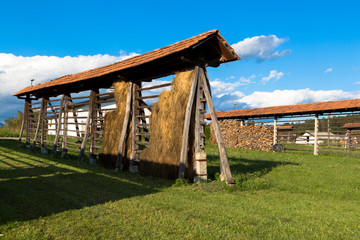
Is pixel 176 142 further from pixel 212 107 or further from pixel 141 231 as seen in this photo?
pixel 141 231

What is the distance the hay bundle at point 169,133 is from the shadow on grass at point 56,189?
466 millimetres

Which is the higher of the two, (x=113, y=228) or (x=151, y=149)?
(x=151, y=149)

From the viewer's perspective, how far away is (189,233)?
147 inches

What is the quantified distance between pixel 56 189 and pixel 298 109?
16.7 m

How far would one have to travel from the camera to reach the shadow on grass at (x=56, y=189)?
483 centimetres

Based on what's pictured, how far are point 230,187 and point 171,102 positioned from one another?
120 inches

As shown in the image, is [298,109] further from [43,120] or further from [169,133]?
[43,120]

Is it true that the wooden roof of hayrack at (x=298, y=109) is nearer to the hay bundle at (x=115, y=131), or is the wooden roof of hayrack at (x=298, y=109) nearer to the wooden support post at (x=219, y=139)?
the wooden support post at (x=219, y=139)

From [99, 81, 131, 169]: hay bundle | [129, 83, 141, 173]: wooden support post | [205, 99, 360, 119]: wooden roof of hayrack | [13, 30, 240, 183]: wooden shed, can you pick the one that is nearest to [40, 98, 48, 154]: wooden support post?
[13, 30, 240, 183]: wooden shed

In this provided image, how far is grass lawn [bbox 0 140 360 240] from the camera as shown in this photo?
12.5 feet

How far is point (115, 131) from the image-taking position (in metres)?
10.4

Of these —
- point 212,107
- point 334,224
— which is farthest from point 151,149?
point 334,224

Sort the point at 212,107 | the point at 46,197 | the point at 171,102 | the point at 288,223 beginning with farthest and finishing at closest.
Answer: the point at 171,102
the point at 212,107
the point at 46,197
the point at 288,223

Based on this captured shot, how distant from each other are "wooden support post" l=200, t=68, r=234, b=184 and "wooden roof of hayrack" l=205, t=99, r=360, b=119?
40.4 ft
